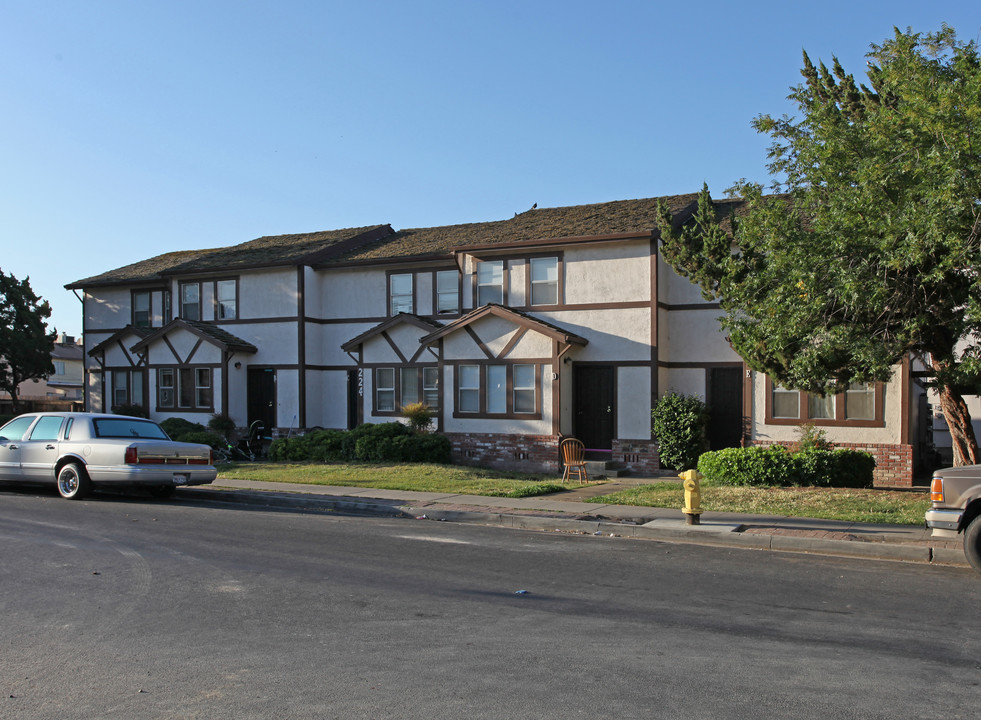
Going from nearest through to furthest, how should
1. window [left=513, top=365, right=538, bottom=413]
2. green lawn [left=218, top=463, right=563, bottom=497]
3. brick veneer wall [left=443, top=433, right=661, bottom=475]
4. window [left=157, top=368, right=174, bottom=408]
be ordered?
1. green lawn [left=218, top=463, right=563, bottom=497]
2. brick veneer wall [left=443, top=433, right=661, bottom=475]
3. window [left=513, top=365, right=538, bottom=413]
4. window [left=157, top=368, right=174, bottom=408]

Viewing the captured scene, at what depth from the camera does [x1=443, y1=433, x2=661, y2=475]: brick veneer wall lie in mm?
21594

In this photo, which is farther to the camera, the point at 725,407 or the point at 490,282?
the point at 490,282

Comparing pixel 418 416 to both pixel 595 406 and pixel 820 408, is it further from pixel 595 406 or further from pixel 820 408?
pixel 820 408

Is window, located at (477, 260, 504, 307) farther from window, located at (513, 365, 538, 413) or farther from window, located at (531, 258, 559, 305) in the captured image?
window, located at (513, 365, 538, 413)

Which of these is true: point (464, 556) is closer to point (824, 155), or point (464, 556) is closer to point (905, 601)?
point (905, 601)

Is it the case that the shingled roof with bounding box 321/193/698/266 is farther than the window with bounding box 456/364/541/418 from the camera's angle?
Yes

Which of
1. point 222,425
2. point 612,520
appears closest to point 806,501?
point 612,520

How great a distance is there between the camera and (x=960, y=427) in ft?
47.5

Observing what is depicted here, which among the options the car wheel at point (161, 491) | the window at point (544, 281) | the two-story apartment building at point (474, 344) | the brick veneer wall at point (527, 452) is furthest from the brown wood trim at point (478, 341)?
the car wheel at point (161, 491)

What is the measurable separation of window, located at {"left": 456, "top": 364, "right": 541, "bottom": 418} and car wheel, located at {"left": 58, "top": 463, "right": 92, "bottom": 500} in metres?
10.3

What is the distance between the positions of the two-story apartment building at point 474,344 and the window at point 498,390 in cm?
4

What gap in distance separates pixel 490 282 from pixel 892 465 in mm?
11009

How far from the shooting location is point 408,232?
97.1ft

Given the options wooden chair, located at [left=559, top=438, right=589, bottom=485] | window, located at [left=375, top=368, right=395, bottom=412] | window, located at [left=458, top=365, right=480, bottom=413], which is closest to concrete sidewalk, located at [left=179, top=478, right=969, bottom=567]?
wooden chair, located at [left=559, top=438, right=589, bottom=485]
